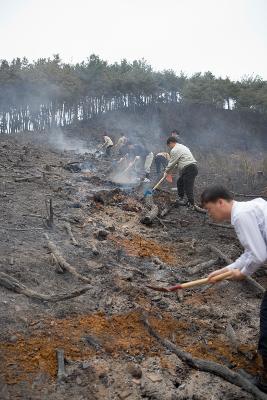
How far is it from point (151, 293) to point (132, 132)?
3211 cm

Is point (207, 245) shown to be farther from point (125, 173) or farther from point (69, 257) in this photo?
point (125, 173)

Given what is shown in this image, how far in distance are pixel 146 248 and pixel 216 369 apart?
3346 millimetres

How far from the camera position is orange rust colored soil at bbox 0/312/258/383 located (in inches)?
120

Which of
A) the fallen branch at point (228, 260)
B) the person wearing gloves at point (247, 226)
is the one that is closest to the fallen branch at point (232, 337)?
the person wearing gloves at point (247, 226)

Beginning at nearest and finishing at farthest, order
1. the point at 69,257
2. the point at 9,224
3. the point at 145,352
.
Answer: the point at 145,352 → the point at 69,257 → the point at 9,224

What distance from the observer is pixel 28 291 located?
163 inches

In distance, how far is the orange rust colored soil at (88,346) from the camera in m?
3.06

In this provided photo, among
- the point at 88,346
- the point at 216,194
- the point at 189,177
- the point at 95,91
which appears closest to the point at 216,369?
the point at 88,346

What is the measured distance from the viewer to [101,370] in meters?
3.15

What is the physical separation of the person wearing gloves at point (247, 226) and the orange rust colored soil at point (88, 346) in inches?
27.3

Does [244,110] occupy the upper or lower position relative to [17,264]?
upper

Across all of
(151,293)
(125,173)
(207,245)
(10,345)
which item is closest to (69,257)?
(151,293)

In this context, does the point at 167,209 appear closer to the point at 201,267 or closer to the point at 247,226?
the point at 201,267

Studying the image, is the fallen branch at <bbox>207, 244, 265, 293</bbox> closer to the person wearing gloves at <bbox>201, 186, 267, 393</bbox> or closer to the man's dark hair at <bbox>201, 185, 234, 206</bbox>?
the person wearing gloves at <bbox>201, 186, 267, 393</bbox>
